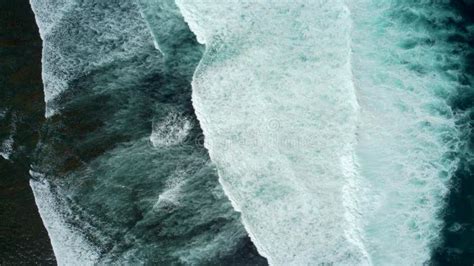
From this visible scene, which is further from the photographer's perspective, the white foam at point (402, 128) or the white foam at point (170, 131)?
the white foam at point (170, 131)

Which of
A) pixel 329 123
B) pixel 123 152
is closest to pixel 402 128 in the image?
pixel 329 123

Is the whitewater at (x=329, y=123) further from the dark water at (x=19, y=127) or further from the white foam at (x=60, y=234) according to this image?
the dark water at (x=19, y=127)

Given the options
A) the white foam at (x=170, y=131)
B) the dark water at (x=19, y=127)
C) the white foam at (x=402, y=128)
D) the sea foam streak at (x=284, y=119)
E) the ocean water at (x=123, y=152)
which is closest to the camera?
the dark water at (x=19, y=127)

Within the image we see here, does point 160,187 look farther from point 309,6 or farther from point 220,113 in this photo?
point 309,6

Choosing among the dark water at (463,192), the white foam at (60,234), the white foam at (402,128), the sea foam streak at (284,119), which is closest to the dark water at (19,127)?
the white foam at (60,234)

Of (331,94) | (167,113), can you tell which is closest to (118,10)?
(167,113)

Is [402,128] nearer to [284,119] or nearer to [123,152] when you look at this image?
[284,119]
